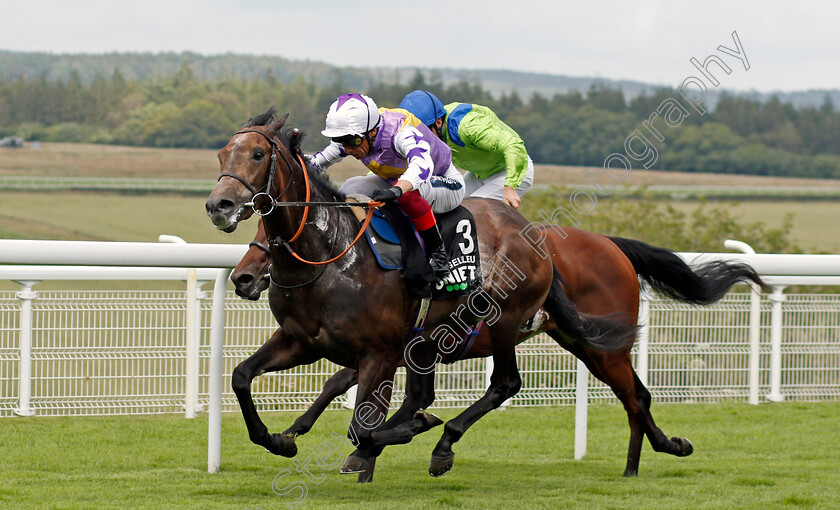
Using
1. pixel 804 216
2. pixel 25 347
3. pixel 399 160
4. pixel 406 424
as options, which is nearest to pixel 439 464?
pixel 406 424

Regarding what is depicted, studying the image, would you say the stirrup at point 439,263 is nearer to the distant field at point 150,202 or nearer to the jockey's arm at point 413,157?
the jockey's arm at point 413,157

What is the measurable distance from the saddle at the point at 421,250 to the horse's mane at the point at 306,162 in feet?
0.43

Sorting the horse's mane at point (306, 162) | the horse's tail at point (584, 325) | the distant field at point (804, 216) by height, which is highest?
the distant field at point (804, 216)

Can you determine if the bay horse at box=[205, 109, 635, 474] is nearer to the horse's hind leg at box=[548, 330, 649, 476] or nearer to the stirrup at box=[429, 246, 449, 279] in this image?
the stirrup at box=[429, 246, 449, 279]

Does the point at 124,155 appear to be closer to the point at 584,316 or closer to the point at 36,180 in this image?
the point at 36,180

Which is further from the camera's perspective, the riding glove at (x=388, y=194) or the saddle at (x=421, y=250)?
the saddle at (x=421, y=250)

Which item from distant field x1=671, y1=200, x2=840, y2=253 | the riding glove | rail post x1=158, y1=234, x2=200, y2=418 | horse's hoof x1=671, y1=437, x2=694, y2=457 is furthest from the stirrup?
distant field x1=671, y1=200, x2=840, y2=253

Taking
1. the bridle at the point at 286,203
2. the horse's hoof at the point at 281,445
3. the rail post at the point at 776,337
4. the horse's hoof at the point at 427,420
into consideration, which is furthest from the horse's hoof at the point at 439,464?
the rail post at the point at 776,337

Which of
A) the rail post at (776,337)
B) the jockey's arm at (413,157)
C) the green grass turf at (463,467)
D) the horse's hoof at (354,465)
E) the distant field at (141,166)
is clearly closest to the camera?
the jockey's arm at (413,157)

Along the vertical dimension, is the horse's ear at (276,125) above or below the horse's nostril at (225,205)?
above

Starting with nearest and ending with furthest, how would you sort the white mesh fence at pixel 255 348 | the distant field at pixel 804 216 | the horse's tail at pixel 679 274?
the horse's tail at pixel 679 274
the white mesh fence at pixel 255 348
the distant field at pixel 804 216

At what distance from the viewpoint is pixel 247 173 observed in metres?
3.71

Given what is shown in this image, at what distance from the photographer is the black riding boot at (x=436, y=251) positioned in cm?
433

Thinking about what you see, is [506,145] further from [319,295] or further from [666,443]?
[666,443]
